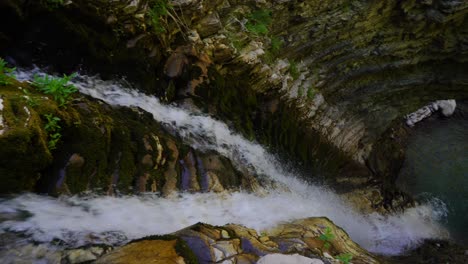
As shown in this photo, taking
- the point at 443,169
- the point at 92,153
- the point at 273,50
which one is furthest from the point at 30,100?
the point at 443,169

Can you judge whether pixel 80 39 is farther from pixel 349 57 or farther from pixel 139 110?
pixel 349 57

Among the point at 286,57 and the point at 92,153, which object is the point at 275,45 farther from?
the point at 92,153

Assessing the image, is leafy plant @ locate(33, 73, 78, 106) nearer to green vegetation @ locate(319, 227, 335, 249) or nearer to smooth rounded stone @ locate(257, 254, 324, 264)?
smooth rounded stone @ locate(257, 254, 324, 264)

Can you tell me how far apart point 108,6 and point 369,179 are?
839cm

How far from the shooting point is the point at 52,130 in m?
3.09

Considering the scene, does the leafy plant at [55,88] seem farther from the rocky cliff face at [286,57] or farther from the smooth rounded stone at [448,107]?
the smooth rounded stone at [448,107]

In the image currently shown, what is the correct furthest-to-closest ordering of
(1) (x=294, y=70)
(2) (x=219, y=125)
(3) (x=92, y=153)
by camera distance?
(1) (x=294, y=70) < (2) (x=219, y=125) < (3) (x=92, y=153)

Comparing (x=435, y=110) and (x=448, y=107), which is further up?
(x=448, y=107)

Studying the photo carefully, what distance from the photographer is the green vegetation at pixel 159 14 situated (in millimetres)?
4984

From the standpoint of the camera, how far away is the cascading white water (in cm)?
281

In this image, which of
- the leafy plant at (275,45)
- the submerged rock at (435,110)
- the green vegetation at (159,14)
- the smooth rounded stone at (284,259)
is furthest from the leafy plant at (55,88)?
the submerged rock at (435,110)

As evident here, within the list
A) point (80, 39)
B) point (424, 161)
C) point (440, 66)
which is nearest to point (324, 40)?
point (440, 66)

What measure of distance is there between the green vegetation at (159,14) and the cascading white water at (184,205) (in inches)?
38.7

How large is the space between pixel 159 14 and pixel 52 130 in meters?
2.58
